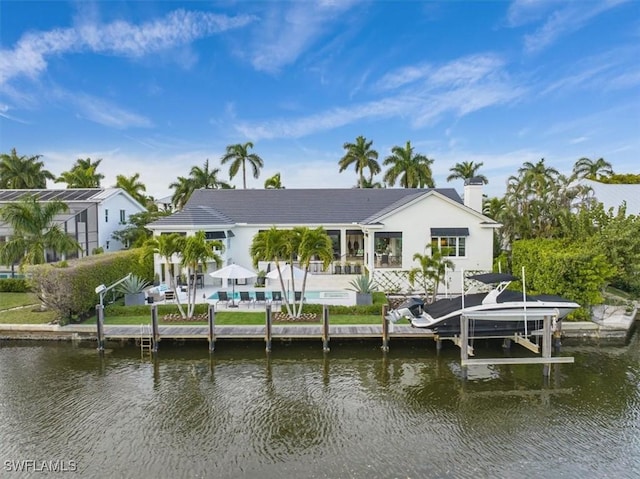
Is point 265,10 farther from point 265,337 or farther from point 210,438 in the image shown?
point 210,438

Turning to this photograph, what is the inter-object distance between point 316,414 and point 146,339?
9.55m

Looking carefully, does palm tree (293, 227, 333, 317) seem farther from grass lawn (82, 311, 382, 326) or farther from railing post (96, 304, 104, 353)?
railing post (96, 304, 104, 353)

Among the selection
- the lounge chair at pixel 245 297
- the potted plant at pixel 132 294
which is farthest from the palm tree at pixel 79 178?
the lounge chair at pixel 245 297

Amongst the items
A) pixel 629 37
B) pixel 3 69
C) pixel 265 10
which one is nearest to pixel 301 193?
pixel 265 10

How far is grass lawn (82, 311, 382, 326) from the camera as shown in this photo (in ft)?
59.3

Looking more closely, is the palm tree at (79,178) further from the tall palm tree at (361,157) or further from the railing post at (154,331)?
the railing post at (154,331)

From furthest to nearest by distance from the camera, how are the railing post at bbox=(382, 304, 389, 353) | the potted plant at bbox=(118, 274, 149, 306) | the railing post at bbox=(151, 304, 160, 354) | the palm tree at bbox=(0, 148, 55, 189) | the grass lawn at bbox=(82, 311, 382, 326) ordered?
the palm tree at bbox=(0, 148, 55, 189)
the potted plant at bbox=(118, 274, 149, 306)
the grass lawn at bbox=(82, 311, 382, 326)
the railing post at bbox=(151, 304, 160, 354)
the railing post at bbox=(382, 304, 389, 353)

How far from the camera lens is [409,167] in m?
48.1

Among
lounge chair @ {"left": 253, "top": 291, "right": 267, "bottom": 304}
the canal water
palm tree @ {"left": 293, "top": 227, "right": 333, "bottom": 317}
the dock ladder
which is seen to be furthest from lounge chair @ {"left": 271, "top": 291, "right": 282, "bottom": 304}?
the dock ladder

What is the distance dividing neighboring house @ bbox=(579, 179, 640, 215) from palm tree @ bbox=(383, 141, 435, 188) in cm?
1724

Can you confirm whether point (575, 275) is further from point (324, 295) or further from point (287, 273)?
point (287, 273)

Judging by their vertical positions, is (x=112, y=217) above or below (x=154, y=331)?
above

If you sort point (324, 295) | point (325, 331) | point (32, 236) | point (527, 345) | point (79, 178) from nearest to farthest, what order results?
point (527, 345)
point (325, 331)
point (324, 295)
point (32, 236)
point (79, 178)

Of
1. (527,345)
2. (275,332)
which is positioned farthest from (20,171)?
(527,345)
